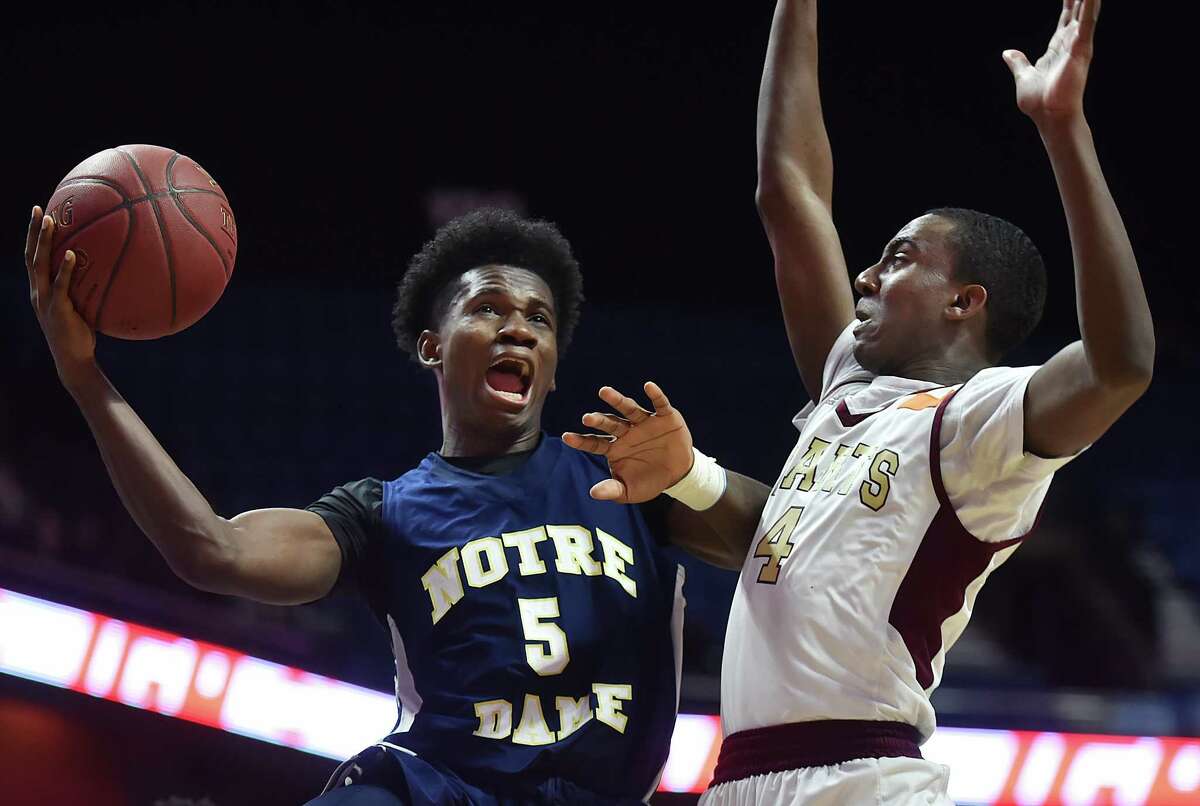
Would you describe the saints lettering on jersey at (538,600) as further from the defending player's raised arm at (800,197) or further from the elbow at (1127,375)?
the elbow at (1127,375)

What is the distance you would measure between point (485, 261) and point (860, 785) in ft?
5.08

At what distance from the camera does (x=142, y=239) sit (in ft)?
8.94

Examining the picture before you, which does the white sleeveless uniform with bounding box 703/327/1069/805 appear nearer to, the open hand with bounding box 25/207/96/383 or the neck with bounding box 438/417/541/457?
the neck with bounding box 438/417/541/457

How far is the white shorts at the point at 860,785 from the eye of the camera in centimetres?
241

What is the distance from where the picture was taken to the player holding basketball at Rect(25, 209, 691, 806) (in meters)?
2.62

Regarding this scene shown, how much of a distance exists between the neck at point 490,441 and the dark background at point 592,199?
434cm

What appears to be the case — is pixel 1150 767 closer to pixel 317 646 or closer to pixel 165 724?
pixel 317 646

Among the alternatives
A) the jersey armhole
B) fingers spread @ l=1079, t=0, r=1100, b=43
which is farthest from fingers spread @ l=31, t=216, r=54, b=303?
fingers spread @ l=1079, t=0, r=1100, b=43

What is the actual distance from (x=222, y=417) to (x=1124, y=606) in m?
5.46

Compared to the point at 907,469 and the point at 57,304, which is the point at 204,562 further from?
the point at 907,469

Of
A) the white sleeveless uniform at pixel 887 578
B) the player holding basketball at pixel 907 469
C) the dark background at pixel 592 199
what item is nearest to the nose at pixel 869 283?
the player holding basketball at pixel 907 469

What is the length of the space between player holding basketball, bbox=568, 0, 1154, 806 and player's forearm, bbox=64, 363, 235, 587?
2.51 ft

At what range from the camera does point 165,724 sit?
20.1 ft

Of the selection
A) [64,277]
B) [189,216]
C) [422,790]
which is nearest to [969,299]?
[422,790]
